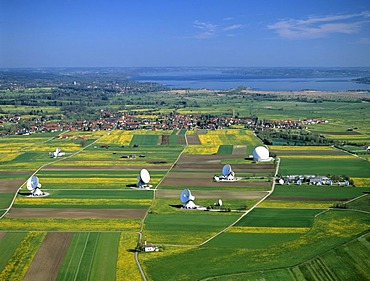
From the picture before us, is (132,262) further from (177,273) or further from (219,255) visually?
(219,255)

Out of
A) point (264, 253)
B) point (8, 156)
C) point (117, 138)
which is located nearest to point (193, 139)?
point (117, 138)

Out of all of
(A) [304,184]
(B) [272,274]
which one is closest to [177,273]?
(B) [272,274]

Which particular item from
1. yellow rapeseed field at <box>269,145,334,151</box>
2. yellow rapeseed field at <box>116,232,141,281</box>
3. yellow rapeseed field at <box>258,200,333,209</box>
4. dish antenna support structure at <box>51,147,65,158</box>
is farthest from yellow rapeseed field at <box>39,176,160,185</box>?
yellow rapeseed field at <box>269,145,334,151</box>

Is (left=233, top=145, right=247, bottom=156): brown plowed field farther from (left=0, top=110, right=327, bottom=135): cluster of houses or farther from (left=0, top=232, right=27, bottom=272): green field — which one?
(left=0, top=232, right=27, bottom=272): green field

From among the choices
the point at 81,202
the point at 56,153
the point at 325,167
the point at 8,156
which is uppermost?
the point at 325,167

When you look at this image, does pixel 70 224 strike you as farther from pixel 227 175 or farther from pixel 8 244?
pixel 227 175

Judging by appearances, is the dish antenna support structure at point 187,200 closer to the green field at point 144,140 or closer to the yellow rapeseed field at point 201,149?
the yellow rapeseed field at point 201,149
